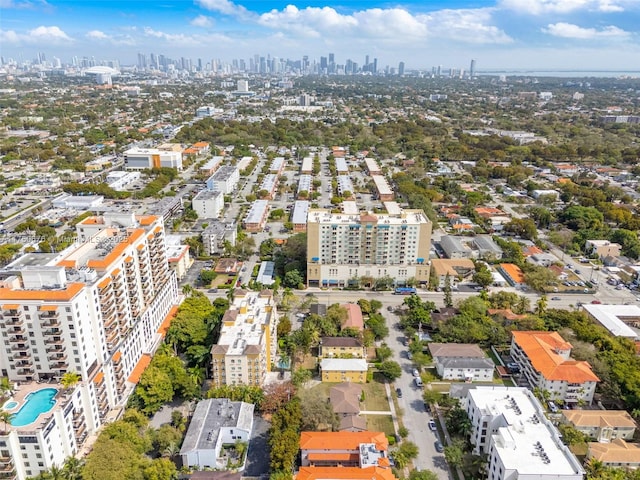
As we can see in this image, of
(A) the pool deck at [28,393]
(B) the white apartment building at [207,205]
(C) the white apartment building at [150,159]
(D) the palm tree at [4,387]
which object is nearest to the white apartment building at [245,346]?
(A) the pool deck at [28,393]

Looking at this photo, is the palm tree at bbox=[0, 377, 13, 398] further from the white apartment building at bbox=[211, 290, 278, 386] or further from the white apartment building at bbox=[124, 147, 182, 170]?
the white apartment building at bbox=[124, 147, 182, 170]

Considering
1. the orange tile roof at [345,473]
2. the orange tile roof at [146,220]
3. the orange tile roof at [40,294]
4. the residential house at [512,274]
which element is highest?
the orange tile roof at [146,220]

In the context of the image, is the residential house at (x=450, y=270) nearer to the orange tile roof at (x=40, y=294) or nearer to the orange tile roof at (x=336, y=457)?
the orange tile roof at (x=336, y=457)

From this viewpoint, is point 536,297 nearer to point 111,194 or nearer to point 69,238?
point 69,238

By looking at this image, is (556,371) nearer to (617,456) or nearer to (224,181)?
(617,456)

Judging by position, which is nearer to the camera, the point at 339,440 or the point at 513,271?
the point at 339,440

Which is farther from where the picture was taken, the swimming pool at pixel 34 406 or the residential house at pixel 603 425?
the residential house at pixel 603 425

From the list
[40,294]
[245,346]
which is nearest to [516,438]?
[245,346]

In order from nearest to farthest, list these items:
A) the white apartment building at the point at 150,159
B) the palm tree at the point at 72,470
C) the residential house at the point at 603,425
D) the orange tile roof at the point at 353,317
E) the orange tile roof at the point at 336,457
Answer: the palm tree at the point at 72,470, the orange tile roof at the point at 336,457, the residential house at the point at 603,425, the orange tile roof at the point at 353,317, the white apartment building at the point at 150,159

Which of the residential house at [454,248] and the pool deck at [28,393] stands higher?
the pool deck at [28,393]
